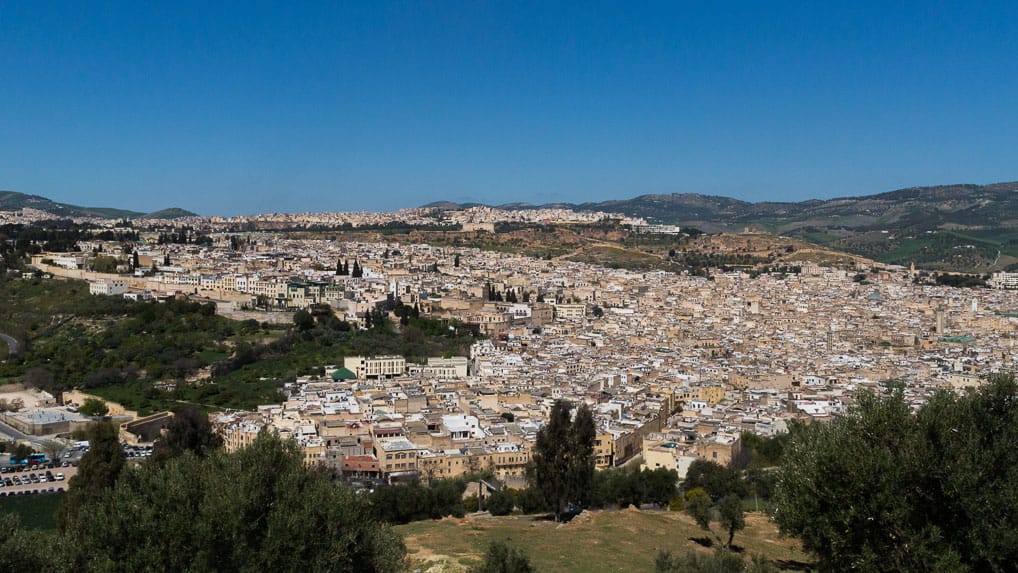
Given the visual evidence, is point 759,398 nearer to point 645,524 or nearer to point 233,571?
point 645,524

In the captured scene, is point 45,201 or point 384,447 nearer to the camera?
point 384,447

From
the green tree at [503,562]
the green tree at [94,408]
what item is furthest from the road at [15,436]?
the green tree at [503,562]

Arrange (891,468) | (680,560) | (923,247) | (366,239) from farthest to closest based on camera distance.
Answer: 1. (923,247)
2. (366,239)
3. (680,560)
4. (891,468)

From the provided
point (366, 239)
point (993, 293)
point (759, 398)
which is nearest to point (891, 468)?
point (759, 398)

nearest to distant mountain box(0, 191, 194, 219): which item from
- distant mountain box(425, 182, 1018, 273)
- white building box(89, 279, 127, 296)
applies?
distant mountain box(425, 182, 1018, 273)

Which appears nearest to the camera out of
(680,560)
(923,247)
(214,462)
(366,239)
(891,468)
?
(891,468)

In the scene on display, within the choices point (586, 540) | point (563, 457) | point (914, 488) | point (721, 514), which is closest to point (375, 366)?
point (563, 457)

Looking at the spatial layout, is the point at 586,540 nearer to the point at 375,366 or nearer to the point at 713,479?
the point at 713,479

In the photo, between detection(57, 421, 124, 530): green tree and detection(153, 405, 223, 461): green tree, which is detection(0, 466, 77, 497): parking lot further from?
detection(57, 421, 124, 530): green tree
